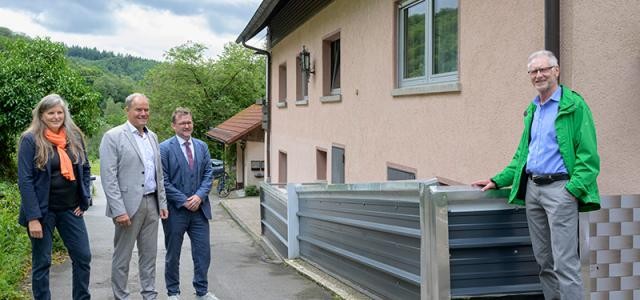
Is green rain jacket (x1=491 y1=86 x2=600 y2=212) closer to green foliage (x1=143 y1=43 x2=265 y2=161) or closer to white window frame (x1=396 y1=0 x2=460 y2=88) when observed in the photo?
white window frame (x1=396 y1=0 x2=460 y2=88)

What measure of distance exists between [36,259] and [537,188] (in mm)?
3753

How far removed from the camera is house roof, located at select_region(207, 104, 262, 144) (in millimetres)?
28500

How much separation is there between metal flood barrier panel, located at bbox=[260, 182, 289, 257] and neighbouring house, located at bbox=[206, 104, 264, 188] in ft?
55.8

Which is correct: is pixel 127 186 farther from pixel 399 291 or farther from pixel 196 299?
pixel 399 291

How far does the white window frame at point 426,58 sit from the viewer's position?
6.64 metres

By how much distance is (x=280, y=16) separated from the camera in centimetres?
1681

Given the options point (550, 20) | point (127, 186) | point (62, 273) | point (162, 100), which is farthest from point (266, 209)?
point (162, 100)

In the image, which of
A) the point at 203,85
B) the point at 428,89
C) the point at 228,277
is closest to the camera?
the point at 428,89

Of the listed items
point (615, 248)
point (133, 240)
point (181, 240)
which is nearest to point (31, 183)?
point (133, 240)

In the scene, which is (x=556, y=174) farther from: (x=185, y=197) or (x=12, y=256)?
(x=12, y=256)

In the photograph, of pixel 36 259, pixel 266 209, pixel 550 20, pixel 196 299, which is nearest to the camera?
pixel 550 20

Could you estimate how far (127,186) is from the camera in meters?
5.08

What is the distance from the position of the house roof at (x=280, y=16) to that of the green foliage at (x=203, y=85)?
1033 inches

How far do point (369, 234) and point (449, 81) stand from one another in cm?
194
